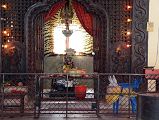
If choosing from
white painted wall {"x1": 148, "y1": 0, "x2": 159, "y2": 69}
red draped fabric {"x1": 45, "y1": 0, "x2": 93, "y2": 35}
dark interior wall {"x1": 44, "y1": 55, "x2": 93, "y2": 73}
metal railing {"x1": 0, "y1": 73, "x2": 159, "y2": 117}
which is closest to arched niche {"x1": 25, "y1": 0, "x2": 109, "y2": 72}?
red draped fabric {"x1": 45, "y1": 0, "x2": 93, "y2": 35}

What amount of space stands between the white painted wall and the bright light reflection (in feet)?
6.54

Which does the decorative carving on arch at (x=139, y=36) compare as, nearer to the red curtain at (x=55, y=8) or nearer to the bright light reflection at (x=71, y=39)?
the bright light reflection at (x=71, y=39)

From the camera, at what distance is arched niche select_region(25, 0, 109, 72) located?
29.8 ft

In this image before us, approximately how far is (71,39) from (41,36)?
1.05 meters

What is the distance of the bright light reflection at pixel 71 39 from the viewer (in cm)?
1008

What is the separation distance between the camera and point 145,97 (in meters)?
2.78

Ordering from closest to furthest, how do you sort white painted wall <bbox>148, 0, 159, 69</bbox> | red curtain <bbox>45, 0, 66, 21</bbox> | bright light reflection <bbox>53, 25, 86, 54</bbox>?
white painted wall <bbox>148, 0, 159, 69</bbox> < red curtain <bbox>45, 0, 66, 21</bbox> < bright light reflection <bbox>53, 25, 86, 54</bbox>

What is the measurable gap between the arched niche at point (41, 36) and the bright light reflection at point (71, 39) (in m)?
0.64

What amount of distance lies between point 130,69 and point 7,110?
3.42m

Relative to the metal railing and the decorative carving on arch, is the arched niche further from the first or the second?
the decorative carving on arch

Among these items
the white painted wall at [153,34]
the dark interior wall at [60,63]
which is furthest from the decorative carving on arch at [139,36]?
the dark interior wall at [60,63]

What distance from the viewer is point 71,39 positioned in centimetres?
1020

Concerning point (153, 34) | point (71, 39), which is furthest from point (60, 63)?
point (153, 34)

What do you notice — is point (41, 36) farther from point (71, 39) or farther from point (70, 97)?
point (70, 97)
